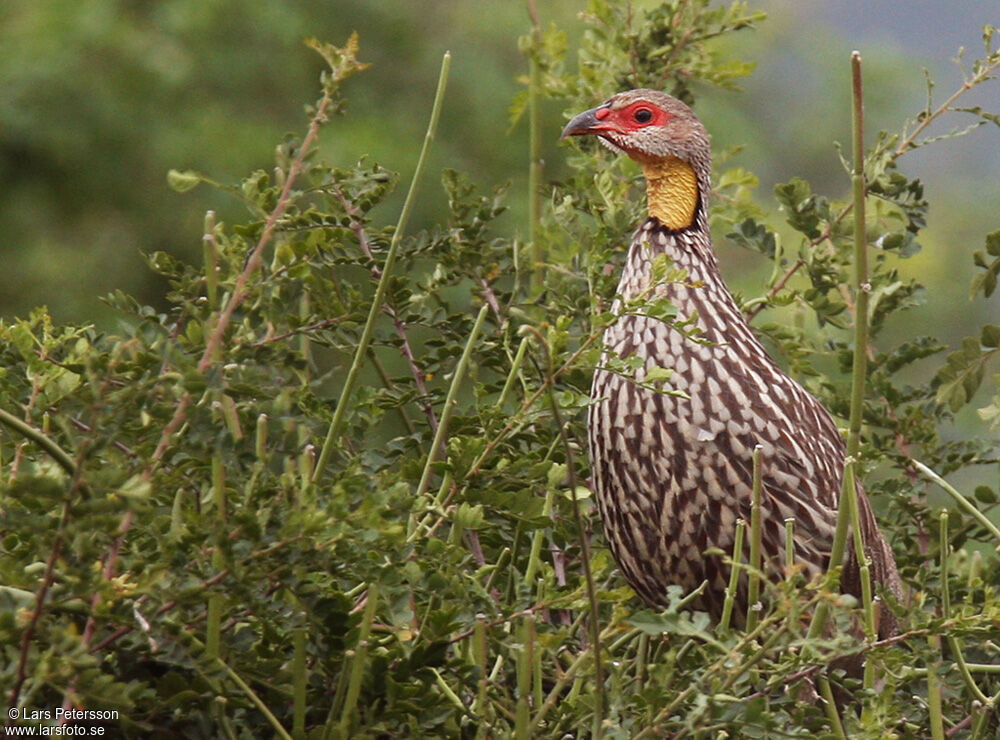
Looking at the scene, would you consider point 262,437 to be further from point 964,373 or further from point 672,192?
point 672,192

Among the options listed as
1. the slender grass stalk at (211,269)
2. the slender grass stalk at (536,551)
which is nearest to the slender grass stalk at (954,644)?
the slender grass stalk at (536,551)

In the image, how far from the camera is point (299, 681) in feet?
4.69

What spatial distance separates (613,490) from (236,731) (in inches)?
44.0

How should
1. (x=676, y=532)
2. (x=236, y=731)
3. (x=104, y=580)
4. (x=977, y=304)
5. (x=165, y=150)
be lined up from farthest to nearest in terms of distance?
(x=977, y=304), (x=165, y=150), (x=676, y=532), (x=236, y=731), (x=104, y=580)

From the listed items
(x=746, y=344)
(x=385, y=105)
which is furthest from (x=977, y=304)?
(x=746, y=344)

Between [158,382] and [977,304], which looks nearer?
[158,382]

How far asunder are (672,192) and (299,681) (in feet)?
5.87

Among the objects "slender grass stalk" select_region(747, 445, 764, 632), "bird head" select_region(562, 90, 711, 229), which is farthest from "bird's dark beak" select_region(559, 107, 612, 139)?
"slender grass stalk" select_region(747, 445, 764, 632)

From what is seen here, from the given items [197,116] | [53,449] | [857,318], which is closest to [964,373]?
[857,318]

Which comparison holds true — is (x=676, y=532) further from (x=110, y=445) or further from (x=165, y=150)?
(x=165, y=150)

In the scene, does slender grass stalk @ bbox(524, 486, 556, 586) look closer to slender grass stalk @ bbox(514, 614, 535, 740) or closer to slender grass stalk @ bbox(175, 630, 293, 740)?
slender grass stalk @ bbox(514, 614, 535, 740)

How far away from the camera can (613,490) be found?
249 centimetres

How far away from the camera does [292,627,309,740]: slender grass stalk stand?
1427 mm

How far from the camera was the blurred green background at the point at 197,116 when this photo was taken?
9523 mm
